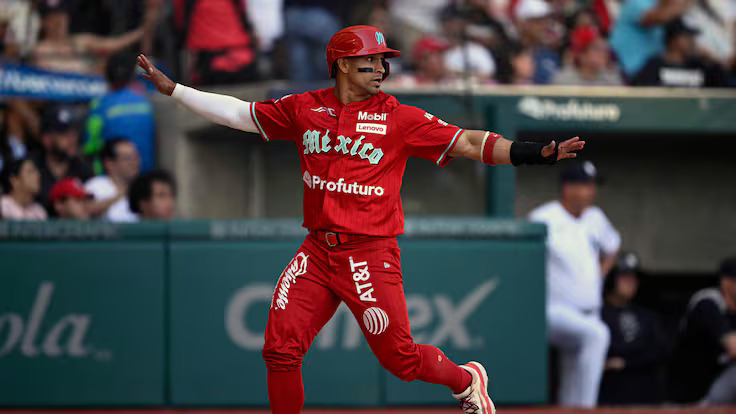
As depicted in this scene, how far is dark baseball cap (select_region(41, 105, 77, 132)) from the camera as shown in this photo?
27.8ft

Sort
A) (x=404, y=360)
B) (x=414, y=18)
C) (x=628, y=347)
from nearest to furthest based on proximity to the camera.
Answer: (x=404, y=360) < (x=628, y=347) < (x=414, y=18)

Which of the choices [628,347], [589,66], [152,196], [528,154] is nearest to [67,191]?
[152,196]

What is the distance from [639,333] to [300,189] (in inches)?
137

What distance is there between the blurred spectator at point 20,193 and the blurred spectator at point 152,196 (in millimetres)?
703

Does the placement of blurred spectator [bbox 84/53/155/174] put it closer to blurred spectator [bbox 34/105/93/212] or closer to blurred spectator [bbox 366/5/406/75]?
blurred spectator [bbox 34/105/93/212]

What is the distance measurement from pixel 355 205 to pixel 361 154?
9.4 inches

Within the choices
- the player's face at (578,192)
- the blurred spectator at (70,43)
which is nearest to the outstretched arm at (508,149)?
the player's face at (578,192)

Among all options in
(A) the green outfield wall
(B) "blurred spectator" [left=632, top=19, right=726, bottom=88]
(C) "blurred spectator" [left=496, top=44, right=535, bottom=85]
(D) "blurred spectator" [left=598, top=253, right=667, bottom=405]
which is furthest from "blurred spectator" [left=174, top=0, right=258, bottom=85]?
(D) "blurred spectator" [left=598, top=253, right=667, bottom=405]

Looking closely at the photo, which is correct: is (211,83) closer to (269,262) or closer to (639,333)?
(269,262)

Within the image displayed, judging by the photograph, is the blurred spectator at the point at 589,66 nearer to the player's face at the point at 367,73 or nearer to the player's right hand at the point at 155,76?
the player's face at the point at 367,73

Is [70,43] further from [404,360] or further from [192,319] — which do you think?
[404,360]

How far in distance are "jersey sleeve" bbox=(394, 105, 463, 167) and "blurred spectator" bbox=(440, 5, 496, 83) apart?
4.14m

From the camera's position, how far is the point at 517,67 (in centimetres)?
922

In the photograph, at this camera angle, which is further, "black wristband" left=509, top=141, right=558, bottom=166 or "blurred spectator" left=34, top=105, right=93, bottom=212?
"blurred spectator" left=34, top=105, right=93, bottom=212
